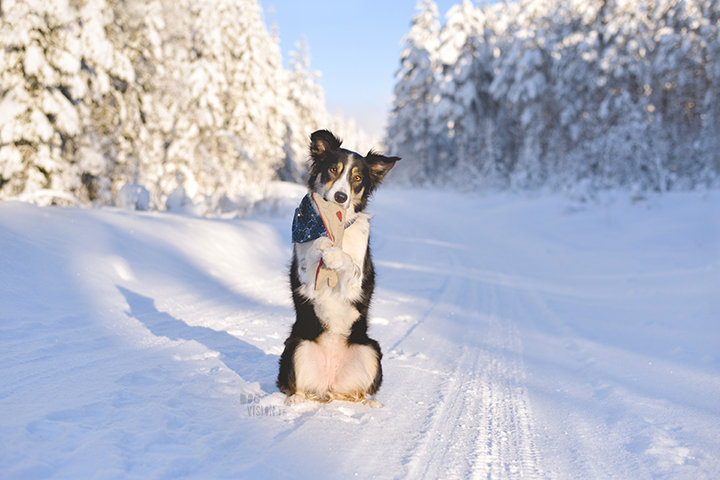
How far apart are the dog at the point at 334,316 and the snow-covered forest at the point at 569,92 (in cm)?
1707

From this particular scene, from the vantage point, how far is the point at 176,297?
19.2 feet

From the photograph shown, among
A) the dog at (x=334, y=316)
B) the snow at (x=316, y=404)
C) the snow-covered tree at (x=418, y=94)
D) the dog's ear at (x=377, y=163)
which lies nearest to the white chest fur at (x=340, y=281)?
the dog at (x=334, y=316)

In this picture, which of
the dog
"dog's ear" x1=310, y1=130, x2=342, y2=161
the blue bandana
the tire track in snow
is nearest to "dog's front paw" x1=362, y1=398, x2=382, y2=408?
the dog

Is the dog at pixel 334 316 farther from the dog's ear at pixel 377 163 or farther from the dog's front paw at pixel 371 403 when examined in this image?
the dog's ear at pixel 377 163

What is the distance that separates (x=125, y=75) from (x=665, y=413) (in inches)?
584

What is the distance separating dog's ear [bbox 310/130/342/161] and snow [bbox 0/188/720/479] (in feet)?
2.33

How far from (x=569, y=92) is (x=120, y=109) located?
2866 cm

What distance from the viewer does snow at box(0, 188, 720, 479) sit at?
8.07 ft

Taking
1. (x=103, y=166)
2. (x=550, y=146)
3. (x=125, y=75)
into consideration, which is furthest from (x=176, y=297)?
(x=550, y=146)

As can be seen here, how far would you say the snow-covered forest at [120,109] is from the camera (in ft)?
34.5

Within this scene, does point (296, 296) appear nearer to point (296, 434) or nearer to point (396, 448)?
point (296, 434)

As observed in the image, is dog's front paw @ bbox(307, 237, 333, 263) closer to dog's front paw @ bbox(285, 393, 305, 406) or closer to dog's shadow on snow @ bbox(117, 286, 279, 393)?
dog's front paw @ bbox(285, 393, 305, 406)

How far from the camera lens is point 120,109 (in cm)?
1312

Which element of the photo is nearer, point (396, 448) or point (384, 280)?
point (396, 448)
